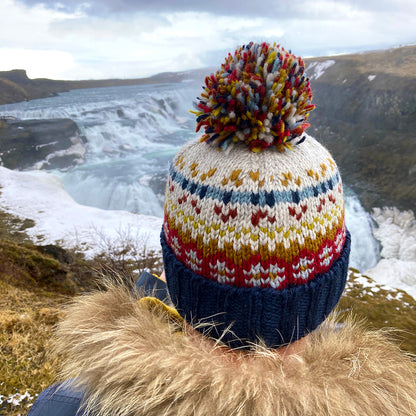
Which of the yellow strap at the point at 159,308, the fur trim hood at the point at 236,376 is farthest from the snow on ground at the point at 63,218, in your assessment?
the fur trim hood at the point at 236,376

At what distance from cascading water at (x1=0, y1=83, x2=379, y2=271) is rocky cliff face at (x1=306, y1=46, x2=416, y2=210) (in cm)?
278

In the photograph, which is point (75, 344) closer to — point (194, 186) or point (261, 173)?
point (194, 186)

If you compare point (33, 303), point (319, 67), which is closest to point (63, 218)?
point (33, 303)

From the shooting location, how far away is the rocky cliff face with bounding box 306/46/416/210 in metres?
Answer: 23.3

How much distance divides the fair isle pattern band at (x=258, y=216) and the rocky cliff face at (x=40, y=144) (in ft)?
86.9

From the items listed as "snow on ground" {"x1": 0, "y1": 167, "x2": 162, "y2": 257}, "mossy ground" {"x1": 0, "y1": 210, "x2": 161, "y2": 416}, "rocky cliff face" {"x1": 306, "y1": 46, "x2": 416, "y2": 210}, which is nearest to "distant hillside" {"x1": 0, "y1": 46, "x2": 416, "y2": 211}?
"rocky cliff face" {"x1": 306, "y1": 46, "x2": 416, "y2": 210}

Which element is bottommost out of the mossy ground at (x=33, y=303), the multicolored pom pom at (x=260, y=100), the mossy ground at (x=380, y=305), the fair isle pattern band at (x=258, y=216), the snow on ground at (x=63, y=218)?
the mossy ground at (x=380, y=305)

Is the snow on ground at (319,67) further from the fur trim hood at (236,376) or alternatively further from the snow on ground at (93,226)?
the fur trim hood at (236,376)

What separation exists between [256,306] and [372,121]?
111ft

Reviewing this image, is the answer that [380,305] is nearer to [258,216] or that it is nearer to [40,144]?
[258,216]

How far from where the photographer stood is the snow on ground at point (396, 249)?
1243 cm

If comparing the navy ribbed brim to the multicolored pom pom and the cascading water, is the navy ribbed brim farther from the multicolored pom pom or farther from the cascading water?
the cascading water

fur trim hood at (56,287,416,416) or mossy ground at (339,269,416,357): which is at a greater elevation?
fur trim hood at (56,287,416,416)

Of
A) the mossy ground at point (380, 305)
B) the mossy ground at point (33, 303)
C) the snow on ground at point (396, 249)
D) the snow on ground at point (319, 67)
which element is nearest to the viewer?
the mossy ground at point (33, 303)
